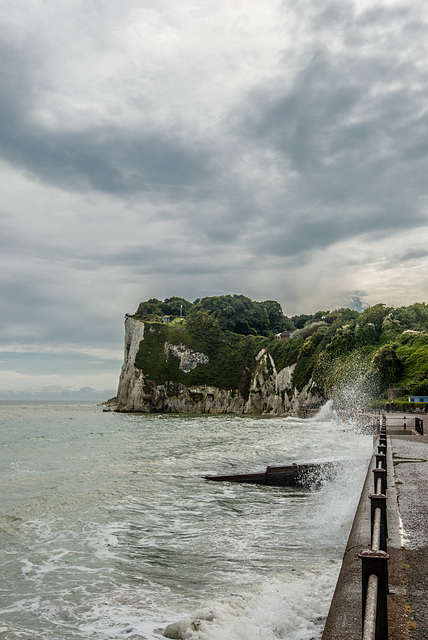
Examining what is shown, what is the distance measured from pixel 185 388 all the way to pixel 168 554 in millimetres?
103159

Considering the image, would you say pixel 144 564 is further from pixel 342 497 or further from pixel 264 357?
pixel 264 357

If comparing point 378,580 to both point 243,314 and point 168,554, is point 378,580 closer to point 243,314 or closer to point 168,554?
point 168,554

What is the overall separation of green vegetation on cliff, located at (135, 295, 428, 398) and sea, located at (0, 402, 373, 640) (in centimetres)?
4500

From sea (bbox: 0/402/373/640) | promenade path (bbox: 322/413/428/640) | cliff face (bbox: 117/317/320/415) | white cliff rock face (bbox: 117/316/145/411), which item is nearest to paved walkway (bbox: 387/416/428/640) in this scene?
promenade path (bbox: 322/413/428/640)

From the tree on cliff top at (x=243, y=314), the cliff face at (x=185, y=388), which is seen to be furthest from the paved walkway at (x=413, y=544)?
the tree on cliff top at (x=243, y=314)

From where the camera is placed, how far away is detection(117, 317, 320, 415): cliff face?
3981 inches

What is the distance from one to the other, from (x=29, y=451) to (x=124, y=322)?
9810 cm

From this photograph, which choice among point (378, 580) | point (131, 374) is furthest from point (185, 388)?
point (378, 580)

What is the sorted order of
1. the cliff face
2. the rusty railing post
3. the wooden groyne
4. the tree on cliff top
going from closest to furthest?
the rusty railing post
the wooden groyne
the cliff face
the tree on cliff top

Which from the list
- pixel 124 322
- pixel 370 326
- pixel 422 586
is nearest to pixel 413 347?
pixel 370 326

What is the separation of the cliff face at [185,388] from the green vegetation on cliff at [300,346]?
945 millimetres

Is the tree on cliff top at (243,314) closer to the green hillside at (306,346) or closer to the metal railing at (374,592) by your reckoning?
the green hillside at (306,346)

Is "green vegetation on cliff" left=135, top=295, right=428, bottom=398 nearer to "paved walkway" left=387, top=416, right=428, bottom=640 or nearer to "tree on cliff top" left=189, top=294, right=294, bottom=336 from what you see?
"tree on cliff top" left=189, top=294, right=294, bottom=336

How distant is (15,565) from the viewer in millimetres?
7922
